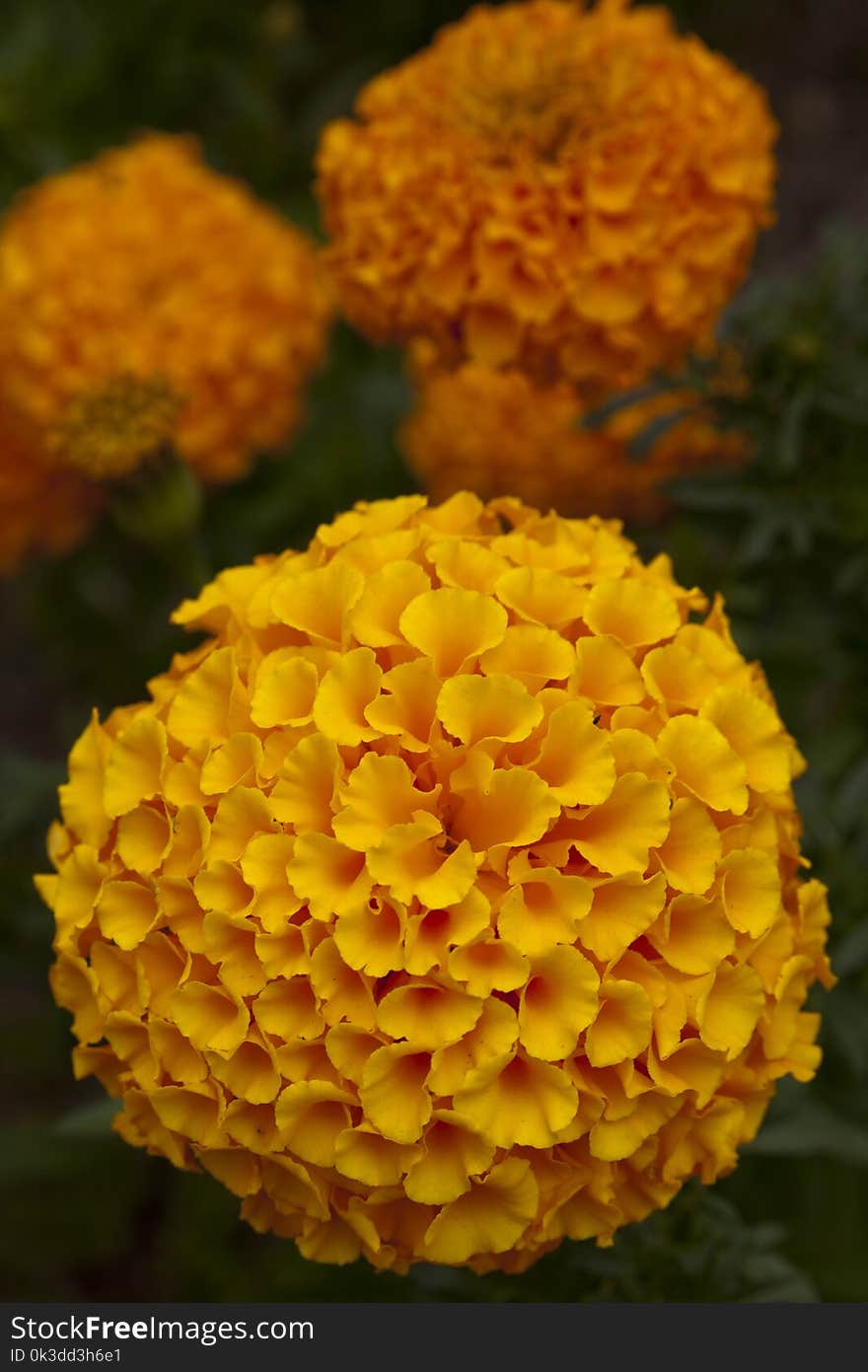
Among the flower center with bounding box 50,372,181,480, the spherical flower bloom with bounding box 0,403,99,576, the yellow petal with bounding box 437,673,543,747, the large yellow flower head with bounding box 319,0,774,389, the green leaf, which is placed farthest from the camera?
the spherical flower bloom with bounding box 0,403,99,576

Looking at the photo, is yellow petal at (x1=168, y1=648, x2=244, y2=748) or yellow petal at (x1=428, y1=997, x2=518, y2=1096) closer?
yellow petal at (x1=428, y1=997, x2=518, y2=1096)

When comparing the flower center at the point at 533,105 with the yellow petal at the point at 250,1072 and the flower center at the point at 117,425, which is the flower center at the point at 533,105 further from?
the yellow petal at the point at 250,1072

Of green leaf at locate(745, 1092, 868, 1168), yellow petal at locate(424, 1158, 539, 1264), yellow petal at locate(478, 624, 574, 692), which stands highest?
yellow petal at locate(478, 624, 574, 692)

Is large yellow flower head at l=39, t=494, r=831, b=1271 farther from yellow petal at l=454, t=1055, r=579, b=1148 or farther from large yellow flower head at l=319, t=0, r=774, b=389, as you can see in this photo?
large yellow flower head at l=319, t=0, r=774, b=389

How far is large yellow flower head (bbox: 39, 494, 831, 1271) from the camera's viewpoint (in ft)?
4.37

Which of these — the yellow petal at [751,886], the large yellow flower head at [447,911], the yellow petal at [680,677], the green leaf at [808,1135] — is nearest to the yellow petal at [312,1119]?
the large yellow flower head at [447,911]

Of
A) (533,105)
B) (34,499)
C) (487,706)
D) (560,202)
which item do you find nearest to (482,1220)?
(487,706)

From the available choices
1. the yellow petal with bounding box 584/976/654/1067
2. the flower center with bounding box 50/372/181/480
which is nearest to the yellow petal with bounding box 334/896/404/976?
the yellow petal with bounding box 584/976/654/1067

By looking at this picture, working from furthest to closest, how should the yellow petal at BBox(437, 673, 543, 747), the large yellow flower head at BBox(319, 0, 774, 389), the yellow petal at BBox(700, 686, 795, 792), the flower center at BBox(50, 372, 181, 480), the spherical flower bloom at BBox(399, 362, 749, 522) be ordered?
the spherical flower bloom at BBox(399, 362, 749, 522) → the flower center at BBox(50, 372, 181, 480) → the large yellow flower head at BBox(319, 0, 774, 389) → the yellow petal at BBox(700, 686, 795, 792) → the yellow petal at BBox(437, 673, 543, 747)

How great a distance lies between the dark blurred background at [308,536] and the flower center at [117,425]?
25 centimetres

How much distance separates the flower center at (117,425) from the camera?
2.24 m

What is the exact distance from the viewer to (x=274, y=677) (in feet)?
4.86

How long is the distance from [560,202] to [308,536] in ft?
5.03

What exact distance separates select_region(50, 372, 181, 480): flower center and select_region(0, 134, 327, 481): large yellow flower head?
0.15 metres
